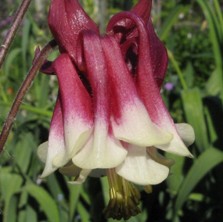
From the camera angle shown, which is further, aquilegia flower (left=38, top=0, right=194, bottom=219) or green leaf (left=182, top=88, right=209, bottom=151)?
green leaf (left=182, top=88, right=209, bottom=151)

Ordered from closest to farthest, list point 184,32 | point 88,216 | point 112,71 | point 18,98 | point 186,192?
1. point 112,71
2. point 18,98
3. point 186,192
4. point 88,216
5. point 184,32

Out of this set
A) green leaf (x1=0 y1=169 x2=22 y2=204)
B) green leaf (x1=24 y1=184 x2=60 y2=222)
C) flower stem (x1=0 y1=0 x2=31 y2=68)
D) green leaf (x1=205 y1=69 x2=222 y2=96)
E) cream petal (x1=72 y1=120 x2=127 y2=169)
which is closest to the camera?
cream petal (x1=72 y1=120 x2=127 y2=169)

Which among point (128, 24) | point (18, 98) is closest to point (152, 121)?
point (128, 24)

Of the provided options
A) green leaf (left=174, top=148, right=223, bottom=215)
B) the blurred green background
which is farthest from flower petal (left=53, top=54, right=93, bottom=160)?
green leaf (left=174, top=148, right=223, bottom=215)

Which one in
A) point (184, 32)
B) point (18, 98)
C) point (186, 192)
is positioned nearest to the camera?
point (18, 98)

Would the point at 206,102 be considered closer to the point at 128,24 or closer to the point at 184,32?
the point at 128,24

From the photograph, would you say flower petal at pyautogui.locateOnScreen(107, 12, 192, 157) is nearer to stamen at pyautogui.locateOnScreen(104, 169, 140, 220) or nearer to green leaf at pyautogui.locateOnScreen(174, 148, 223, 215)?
stamen at pyautogui.locateOnScreen(104, 169, 140, 220)

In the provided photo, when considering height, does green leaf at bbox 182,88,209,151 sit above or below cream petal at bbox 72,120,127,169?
below
